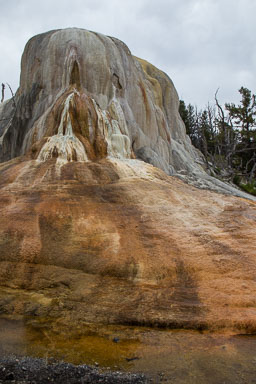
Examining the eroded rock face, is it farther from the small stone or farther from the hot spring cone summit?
the small stone

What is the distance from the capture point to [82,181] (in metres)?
6.86

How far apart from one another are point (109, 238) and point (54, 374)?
2627 mm

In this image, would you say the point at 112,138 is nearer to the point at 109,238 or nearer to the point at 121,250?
→ the point at 109,238

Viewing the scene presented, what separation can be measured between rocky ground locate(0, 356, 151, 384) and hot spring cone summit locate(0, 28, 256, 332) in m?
1.04

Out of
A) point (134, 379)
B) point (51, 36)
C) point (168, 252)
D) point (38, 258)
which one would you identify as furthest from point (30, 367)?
point (51, 36)

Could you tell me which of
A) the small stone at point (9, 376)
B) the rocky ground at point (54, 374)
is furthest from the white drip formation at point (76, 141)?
Answer: the small stone at point (9, 376)

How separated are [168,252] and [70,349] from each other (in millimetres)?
2155

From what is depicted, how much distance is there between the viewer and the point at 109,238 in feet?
18.8

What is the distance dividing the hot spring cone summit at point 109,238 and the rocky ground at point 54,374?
104cm

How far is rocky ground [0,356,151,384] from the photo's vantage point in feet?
10.4

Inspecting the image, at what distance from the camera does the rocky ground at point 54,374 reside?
10.4 feet

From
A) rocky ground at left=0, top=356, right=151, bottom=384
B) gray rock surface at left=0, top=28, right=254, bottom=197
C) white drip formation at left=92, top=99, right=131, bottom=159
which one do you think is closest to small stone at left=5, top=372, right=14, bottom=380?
rocky ground at left=0, top=356, right=151, bottom=384

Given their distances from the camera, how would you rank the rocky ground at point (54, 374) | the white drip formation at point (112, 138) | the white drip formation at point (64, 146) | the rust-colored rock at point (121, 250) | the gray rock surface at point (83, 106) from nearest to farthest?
1. the rocky ground at point (54, 374)
2. the rust-colored rock at point (121, 250)
3. the white drip formation at point (64, 146)
4. the gray rock surface at point (83, 106)
5. the white drip formation at point (112, 138)

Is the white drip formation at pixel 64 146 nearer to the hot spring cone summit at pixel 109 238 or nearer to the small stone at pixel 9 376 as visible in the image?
the hot spring cone summit at pixel 109 238
